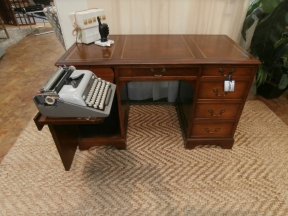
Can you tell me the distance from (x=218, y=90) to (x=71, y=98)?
3.40ft

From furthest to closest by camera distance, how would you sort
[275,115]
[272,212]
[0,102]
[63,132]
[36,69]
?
[36,69], [0,102], [275,115], [63,132], [272,212]

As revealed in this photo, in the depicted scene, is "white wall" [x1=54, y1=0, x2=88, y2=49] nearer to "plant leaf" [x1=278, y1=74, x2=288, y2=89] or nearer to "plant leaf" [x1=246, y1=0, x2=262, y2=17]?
"plant leaf" [x1=246, y1=0, x2=262, y2=17]

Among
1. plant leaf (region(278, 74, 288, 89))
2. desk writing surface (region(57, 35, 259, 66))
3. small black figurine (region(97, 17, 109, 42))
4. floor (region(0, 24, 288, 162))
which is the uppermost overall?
small black figurine (region(97, 17, 109, 42))

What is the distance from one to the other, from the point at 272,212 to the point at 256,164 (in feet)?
1.34

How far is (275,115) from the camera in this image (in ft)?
7.11

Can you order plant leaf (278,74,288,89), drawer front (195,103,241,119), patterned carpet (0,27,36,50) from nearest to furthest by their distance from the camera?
1. drawer front (195,103,241,119)
2. plant leaf (278,74,288,89)
3. patterned carpet (0,27,36,50)

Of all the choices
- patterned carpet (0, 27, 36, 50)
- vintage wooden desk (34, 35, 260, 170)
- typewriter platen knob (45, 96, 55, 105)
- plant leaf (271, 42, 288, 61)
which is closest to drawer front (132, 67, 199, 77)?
vintage wooden desk (34, 35, 260, 170)

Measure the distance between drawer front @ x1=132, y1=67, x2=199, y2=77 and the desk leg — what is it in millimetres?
673

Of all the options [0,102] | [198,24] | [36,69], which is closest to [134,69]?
[198,24]

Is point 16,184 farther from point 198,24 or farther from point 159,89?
point 198,24

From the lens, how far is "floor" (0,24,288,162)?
2.07m

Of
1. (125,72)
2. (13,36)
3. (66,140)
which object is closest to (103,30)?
(125,72)

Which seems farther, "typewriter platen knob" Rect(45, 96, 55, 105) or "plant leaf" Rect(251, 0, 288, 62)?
"plant leaf" Rect(251, 0, 288, 62)

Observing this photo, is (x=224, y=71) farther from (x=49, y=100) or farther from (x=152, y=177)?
(x=49, y=100)
